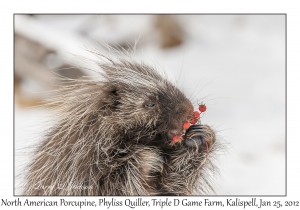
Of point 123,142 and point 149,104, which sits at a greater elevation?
point 149,104

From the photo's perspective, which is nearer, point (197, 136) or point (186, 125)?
point (186, 125)

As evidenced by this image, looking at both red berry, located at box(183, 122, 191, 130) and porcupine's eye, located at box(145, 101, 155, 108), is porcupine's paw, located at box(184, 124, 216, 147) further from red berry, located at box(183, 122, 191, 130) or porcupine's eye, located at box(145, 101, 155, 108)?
porcupine's eye, located at box(145, 101, 155, 108)

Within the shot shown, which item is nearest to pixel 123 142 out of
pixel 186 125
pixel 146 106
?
pixel 146 106

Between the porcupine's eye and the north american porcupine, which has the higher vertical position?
the porcupine's eye

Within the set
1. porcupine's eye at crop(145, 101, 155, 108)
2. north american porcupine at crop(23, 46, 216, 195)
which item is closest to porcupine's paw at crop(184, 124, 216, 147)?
north american porcupine at crop(23, 46, 216, 195)

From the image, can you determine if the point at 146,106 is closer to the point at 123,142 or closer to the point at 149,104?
the point at 149,104

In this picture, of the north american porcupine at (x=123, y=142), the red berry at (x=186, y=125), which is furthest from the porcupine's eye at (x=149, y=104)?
the red berry at (x=186, y=125)

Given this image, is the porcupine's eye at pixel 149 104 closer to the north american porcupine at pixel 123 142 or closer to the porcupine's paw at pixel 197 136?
the north american porcupine at pixel 123 142
